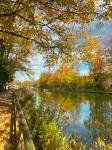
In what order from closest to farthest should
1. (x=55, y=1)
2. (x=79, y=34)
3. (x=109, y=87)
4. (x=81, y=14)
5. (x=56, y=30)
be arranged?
(x=55, y=1)
(x=81, y=14)
(x=56, y=30)
(x=79, y=34)
(x=109, y=87)

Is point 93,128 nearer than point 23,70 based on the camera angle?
Yes

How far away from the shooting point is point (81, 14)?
34.0ft

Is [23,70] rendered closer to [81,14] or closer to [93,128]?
[93,128]

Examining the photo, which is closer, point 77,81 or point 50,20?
point 50,20

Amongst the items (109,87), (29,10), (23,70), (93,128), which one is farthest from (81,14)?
(109,87)

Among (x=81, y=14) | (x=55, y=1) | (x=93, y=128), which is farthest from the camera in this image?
(x=93, y=128)

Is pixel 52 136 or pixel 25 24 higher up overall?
pixel 25 24

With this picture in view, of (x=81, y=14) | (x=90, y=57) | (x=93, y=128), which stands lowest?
(x=93, y=128)

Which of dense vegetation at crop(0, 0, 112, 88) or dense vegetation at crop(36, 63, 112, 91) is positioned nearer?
dense vegetation at crop(0, 0, 112, 88)

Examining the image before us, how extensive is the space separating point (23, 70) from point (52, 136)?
38.4 metres

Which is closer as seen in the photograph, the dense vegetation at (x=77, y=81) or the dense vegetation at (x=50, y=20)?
the dense vegetation at (x=50, y=20)

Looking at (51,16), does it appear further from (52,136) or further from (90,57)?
(52,136)

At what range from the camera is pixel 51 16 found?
1182 centimetres

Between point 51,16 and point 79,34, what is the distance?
2969 millimetres
